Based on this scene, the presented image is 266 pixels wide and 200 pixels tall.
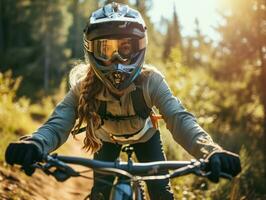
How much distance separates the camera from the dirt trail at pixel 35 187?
6.45m

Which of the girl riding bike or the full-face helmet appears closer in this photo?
the girl riding bike

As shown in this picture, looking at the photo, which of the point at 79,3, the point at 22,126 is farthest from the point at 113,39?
the point at 79,3

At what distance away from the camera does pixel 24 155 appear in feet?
9.64

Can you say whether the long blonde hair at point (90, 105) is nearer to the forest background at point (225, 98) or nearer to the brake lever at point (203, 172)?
the forest background at point (225, 98)

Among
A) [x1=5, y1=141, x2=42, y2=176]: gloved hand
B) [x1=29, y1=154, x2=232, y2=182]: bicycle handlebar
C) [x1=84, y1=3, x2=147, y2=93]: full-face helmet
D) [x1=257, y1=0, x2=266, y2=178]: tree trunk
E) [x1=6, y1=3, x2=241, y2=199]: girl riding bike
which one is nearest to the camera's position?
[x1=29, y1=154, x2=232, y2=182]: bicycle handlebar

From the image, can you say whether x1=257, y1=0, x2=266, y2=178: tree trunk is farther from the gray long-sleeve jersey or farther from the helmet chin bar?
the helmet chin bar

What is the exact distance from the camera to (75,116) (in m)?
4.08

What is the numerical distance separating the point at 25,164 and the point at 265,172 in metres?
8.34

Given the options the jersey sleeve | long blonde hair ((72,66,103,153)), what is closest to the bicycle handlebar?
the jersey sleeve

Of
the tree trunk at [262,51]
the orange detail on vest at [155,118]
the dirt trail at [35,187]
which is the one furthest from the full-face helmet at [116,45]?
the tree trunk at [262,51]

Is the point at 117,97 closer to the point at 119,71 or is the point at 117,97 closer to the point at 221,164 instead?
the point at 119,71

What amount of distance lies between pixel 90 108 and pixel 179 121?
74 centimetres

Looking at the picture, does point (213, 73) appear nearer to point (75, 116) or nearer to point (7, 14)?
point (75, 116)

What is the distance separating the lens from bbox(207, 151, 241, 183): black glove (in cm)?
279
